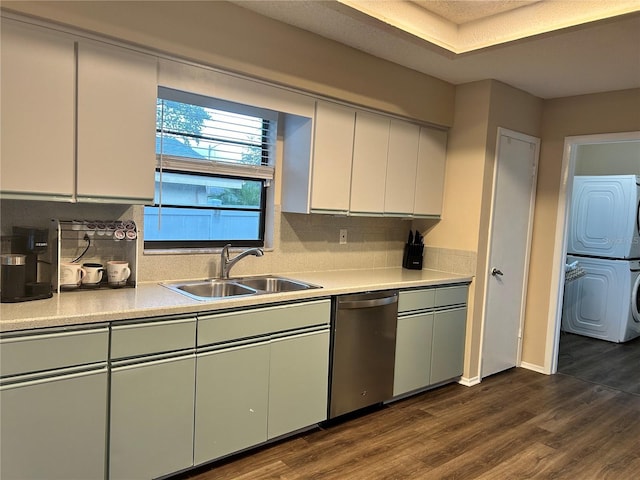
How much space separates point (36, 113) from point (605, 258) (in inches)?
227

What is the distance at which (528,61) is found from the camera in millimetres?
3305

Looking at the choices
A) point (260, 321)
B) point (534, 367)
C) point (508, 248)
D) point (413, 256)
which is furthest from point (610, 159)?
point (260, 321)

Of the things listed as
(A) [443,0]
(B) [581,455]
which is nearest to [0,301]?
(A) [443,0]

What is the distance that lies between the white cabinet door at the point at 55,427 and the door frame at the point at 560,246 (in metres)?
3.74

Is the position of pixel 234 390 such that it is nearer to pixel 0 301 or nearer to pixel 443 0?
pixel 0 301

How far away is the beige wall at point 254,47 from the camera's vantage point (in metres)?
2.19

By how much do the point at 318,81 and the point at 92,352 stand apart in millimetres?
2035

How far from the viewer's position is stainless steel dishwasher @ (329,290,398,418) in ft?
9.85

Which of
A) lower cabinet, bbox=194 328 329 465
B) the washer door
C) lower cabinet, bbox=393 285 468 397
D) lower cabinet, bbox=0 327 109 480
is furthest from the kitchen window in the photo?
the washer door

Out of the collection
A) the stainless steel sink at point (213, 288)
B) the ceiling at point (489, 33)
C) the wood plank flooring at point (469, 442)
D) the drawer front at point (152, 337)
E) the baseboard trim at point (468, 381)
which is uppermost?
the ceiling at point (489, 33)

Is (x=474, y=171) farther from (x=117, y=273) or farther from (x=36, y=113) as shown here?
(x=36, y=113)

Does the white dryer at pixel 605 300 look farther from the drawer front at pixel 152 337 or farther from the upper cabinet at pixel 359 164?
the drawer front at pixel 152 337

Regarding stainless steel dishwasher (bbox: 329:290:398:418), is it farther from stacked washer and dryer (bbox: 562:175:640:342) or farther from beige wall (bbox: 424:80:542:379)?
stacked washer and dryer (bbox: 562:175:640:342)

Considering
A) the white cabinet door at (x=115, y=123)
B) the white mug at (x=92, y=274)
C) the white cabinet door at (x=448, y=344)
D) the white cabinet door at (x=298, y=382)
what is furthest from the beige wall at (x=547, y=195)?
the white mug at (x=92, y=274)
